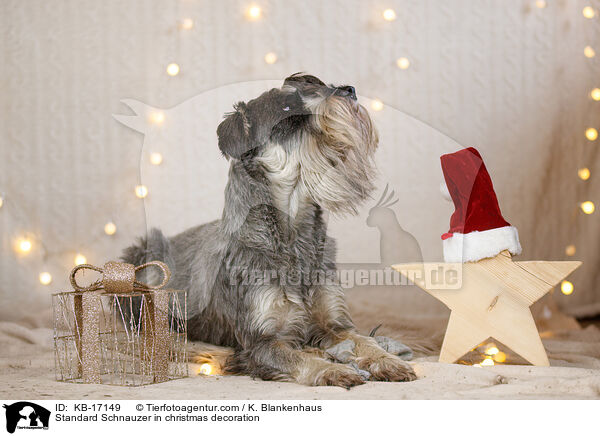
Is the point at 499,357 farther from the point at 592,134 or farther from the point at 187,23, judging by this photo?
the point at 187,23

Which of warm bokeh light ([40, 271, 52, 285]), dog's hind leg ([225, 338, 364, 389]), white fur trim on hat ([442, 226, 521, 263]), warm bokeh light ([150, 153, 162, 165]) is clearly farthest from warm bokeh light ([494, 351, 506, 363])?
warm bokeh light ([40, 271, 52, 285])

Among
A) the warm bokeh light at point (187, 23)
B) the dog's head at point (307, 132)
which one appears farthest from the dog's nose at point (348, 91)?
the warm bokeh light at point (187, 23)

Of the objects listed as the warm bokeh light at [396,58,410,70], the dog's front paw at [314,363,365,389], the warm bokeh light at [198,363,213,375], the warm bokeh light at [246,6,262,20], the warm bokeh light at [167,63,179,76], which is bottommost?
the warm bokeh light at [198,363,213,375]

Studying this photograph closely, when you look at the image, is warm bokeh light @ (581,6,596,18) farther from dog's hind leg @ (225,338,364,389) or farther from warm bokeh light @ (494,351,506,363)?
dog's hind leg @ (225,338,364,389)

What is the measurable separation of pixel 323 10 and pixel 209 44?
622 mm

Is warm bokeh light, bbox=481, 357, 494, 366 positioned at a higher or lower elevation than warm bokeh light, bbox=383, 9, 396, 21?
lower

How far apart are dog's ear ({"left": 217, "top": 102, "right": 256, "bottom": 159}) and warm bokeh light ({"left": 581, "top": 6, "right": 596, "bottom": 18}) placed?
202 centimetres

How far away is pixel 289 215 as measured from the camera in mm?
2342

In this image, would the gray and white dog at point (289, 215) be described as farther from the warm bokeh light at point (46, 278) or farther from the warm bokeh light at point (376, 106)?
the warm bokeh light at point (46, 278)

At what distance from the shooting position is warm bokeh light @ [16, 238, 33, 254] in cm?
355
